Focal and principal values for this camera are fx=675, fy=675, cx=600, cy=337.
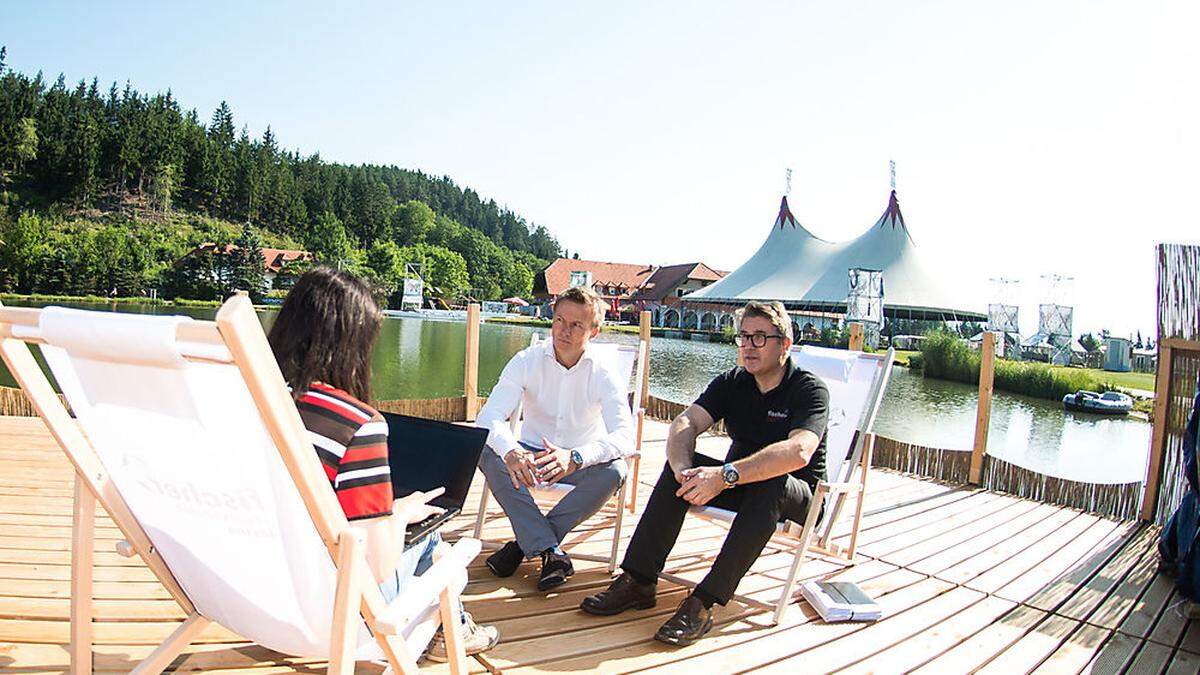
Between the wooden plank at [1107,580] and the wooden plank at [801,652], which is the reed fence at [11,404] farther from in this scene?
the wooden plank at [1107,580]

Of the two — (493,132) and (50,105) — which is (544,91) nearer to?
(493,132)

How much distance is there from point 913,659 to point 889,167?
178ft

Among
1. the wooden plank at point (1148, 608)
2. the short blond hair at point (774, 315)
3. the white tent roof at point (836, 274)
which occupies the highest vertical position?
the white tent roof at point (836, 274)

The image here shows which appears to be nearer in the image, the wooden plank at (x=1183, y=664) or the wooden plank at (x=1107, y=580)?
the wooden plank at (x=1183, y=664)

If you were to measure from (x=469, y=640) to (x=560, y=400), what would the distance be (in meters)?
1.19

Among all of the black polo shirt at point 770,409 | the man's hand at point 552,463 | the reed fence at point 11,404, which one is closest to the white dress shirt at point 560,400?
the man's hand at point 552,463

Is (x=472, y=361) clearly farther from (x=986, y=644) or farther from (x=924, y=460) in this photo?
(x=986, y=644)

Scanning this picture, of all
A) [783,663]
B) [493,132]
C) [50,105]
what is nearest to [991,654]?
[783,663]

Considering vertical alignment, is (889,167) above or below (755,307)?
above

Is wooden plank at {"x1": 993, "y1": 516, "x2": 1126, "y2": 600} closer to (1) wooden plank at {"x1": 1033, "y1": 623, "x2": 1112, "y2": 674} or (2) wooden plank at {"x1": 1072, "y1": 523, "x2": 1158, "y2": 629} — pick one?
(2) wooden plank at {"x1": 1072, "y1": 523, "x2": 1158, "y2": 629}

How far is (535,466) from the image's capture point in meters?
2.56

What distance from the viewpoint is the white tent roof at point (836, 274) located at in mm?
46062

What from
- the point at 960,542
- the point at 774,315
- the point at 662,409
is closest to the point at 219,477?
the point at 774,315

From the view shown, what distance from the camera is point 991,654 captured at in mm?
2268
